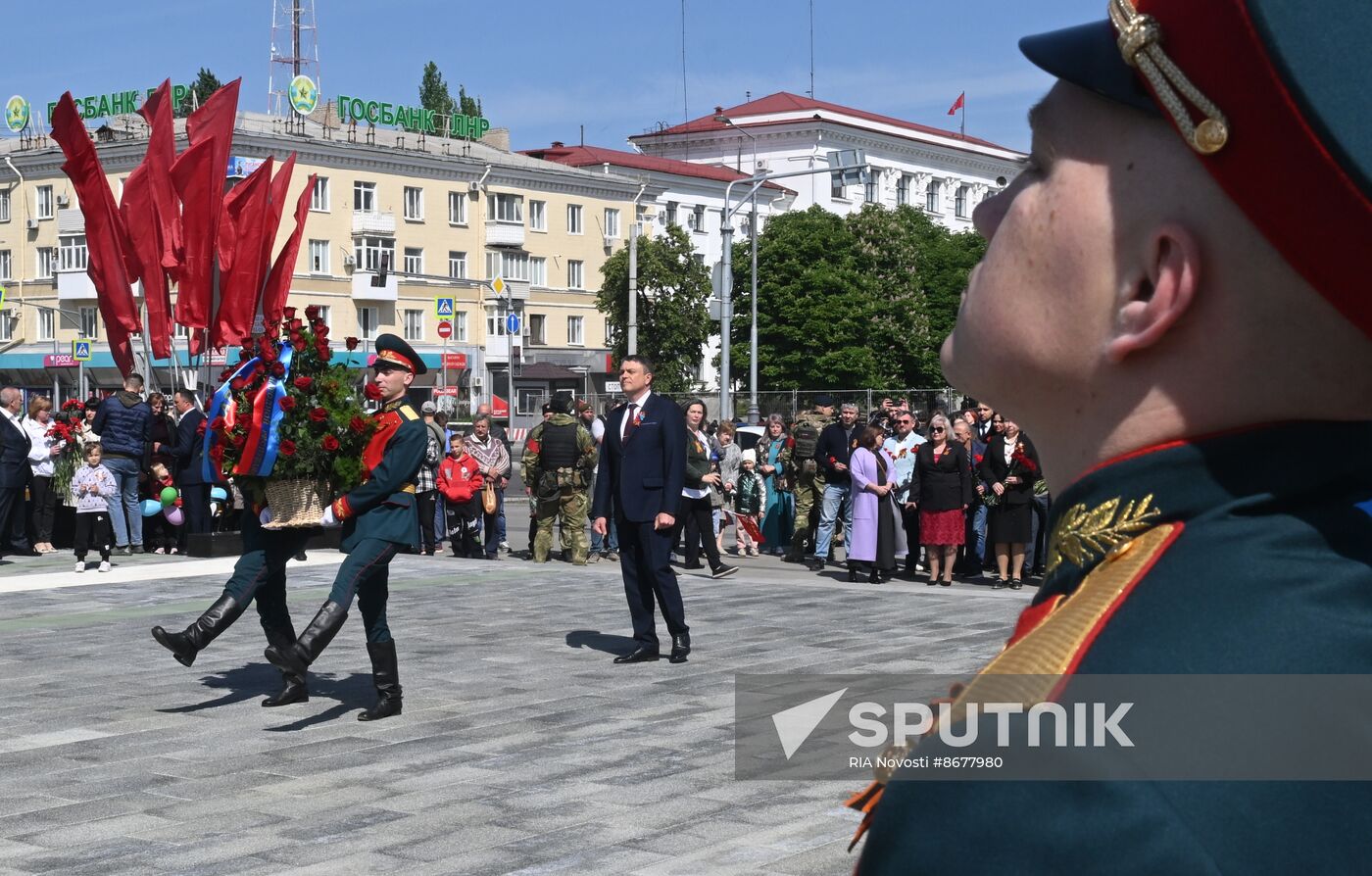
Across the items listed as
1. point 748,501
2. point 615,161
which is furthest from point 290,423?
point 615,161

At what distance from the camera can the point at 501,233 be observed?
7088cm

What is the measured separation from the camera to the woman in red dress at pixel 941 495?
671 inches

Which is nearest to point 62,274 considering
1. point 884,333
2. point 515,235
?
point 515,235

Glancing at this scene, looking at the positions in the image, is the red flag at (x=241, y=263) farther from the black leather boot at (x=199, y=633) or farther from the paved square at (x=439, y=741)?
the black leather boot at (x=199, y=633)

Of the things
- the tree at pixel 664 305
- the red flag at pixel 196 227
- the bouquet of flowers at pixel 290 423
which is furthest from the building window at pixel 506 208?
the bouquet of flowers at pixel 290 423

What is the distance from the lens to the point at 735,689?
993cm

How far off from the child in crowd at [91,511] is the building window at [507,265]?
5235 cm

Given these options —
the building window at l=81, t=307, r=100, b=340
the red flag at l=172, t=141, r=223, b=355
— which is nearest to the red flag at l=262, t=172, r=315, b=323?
Result: the red flag at l=172, t=141, r=223, b=355

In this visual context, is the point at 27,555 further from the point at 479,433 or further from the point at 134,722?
the point at 134,722

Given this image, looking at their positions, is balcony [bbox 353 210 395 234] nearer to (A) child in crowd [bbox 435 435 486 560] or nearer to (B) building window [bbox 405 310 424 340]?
(B) building window [bbox 405 310 424 340]

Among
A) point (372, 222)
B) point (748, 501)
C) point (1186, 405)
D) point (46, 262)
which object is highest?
point (372, 222)

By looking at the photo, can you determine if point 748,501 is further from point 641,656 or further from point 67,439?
point 641,656

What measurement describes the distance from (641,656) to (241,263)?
13.5 meters

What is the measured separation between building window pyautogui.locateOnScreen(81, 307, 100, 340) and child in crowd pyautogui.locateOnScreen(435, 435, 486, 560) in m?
49.4
